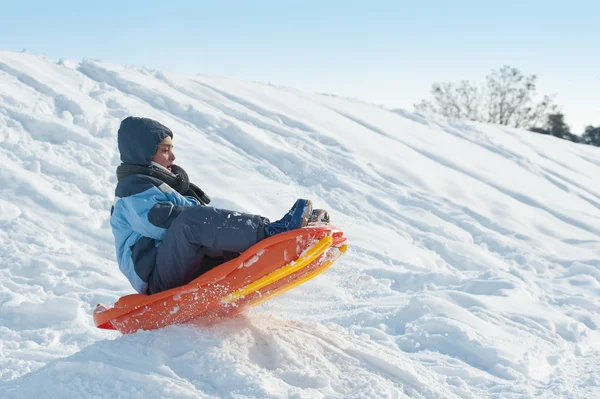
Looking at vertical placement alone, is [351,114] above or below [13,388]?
above

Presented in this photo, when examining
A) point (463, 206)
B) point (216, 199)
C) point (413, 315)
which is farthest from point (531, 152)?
point (413, 315)

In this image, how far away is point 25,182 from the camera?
233 inches

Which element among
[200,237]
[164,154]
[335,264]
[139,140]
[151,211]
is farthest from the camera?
[335,264]

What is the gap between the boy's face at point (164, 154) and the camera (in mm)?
3016

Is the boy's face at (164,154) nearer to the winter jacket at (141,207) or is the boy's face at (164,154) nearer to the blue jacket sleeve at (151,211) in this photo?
the winter jacket at (141,207)

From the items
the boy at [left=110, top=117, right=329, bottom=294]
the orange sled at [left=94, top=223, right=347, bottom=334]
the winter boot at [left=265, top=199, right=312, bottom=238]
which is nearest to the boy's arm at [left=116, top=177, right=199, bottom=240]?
the boy at [left=110, top=117, right=329, bottom=294]

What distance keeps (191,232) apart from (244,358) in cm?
57

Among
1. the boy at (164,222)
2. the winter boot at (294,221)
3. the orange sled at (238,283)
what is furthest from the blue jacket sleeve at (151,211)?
the winter boot at (294,221)

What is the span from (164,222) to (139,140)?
1.46 ft

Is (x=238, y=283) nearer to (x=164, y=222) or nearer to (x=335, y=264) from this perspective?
(x=164, y=222)

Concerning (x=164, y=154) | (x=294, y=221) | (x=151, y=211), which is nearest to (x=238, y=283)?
(x=294, y=221)

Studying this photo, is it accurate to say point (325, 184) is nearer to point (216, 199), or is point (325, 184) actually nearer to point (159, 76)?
point (216, 199)

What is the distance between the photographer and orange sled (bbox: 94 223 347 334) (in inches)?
103

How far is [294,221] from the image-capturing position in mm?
2682
